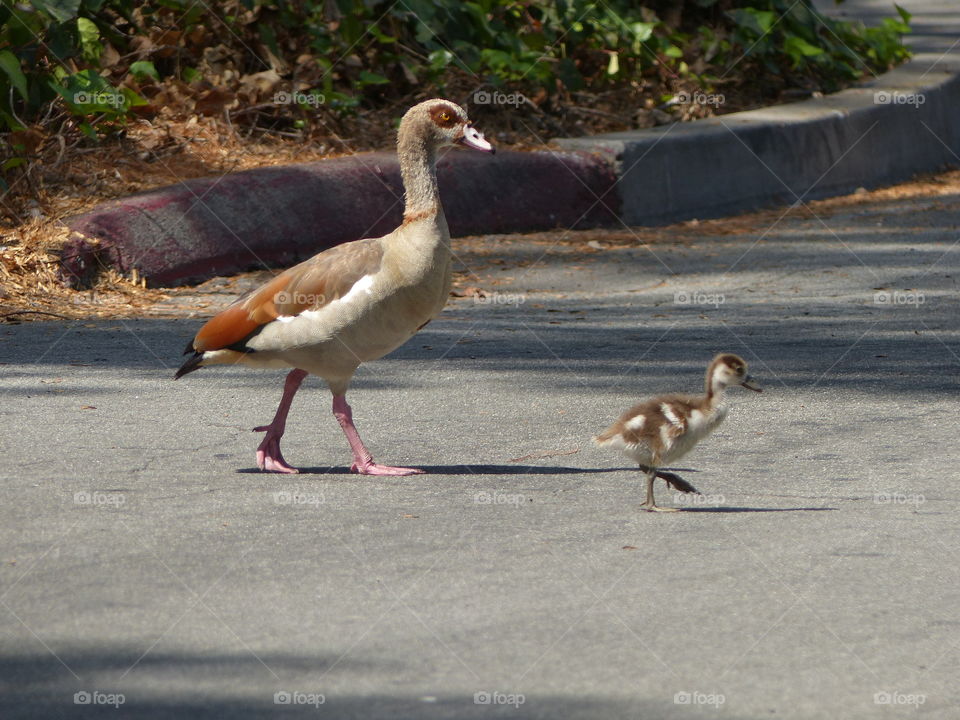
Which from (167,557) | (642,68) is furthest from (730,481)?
(642,68)

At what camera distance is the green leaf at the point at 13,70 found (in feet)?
36.6

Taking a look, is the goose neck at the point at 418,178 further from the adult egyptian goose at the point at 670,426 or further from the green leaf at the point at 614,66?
the green leaf at the point at 614,66

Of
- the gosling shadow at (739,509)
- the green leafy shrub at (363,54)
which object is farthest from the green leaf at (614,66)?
the gosling shadow at (739,509)

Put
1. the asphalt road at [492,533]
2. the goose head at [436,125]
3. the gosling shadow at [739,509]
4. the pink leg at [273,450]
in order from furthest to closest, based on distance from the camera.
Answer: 1. the goose head at [436,125]
2. the pink leg at [273,450]
3. the gosling shadow at [739,509]
4. the asphalt road at [492,533]

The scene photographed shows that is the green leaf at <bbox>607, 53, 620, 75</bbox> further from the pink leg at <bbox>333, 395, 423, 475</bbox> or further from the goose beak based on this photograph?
the pink leg at <bbox>333, 395, 423, 475</bbox>

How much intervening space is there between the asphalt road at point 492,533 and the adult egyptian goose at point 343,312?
0.43m

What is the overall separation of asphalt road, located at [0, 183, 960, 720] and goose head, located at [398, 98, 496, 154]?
4.67 feet

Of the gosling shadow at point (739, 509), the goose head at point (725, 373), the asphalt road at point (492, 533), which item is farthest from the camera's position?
the goose head at point (725, 373)

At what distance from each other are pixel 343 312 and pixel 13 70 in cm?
635

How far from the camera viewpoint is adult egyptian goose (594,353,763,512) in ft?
18.7

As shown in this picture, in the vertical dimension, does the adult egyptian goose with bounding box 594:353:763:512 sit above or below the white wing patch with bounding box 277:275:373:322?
below

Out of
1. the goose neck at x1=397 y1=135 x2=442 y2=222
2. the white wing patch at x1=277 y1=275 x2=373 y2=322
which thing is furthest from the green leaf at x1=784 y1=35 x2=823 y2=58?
the white wing patch at x1=277 y1=275 x2=373 y2=322

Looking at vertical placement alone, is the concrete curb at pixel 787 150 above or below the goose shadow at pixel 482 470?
below

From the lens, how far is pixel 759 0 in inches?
664
